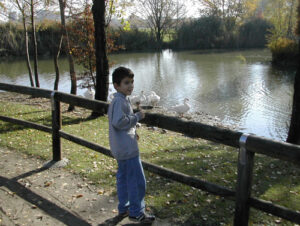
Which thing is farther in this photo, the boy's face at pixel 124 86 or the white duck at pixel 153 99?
the white duck at pixel 153 99

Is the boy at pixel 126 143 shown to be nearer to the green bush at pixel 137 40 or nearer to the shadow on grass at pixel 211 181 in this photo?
the shadow on grass at pixel 211 181

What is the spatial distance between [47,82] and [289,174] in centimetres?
2137

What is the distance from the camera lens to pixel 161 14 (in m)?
54.4

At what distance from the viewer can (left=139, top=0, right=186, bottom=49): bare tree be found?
175ft

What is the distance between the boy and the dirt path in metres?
0.32

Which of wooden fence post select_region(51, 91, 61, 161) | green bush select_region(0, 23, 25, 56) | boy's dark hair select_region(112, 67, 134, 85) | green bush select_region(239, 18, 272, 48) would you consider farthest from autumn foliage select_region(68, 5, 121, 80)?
green bush select_region(239, 18, 272, 48)

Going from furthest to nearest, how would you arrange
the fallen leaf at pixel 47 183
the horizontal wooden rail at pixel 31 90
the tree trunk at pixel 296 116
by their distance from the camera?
the tree trunk at pixel 296 116
the horizontal wooden rail at pixel 31 90
the fallen leaf at pixel 47 183

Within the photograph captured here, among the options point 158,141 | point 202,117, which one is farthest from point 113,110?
point 202,117

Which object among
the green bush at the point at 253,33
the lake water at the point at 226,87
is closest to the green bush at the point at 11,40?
the lake water at the point at 226,87

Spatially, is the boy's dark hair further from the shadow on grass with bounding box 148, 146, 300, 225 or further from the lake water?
the lake water

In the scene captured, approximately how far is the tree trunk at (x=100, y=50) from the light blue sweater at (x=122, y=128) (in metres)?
7.22

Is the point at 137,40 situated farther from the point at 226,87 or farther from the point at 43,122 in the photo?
the point at 43,122

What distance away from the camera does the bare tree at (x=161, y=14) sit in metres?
53.5

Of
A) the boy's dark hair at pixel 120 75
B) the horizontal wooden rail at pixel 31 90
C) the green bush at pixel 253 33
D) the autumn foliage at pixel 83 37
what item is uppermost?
the green bush at pixel 253 33
